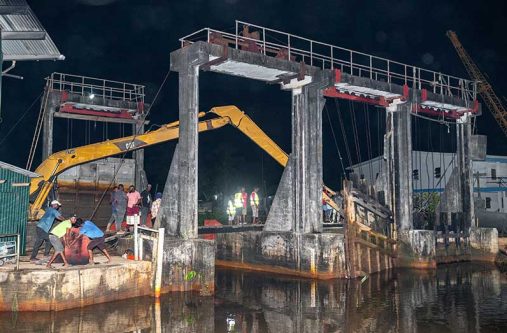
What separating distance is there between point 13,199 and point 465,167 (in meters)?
19.7

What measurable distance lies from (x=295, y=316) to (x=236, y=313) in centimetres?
146

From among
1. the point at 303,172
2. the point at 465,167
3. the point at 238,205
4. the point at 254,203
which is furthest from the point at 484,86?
the point at 303,172

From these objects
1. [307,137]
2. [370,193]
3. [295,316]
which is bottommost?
[295,316]

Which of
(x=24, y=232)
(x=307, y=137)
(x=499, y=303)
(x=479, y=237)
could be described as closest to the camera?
(x=499, y=303)

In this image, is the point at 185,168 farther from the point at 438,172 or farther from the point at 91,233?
the point at 438,172

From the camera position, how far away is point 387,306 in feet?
44.4

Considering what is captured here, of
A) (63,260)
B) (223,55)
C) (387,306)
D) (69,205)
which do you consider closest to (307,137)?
(223,55)

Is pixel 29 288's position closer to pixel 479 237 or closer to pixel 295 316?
pixel 295 316

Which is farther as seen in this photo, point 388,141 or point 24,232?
point 388,141

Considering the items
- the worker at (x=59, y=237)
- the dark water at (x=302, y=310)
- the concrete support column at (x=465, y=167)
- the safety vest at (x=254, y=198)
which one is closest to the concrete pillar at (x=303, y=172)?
the dark water at (x=302, y=310)

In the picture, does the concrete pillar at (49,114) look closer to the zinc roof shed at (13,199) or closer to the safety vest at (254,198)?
the zinc roof shed at (13,199)

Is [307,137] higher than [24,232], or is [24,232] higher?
[307,137]

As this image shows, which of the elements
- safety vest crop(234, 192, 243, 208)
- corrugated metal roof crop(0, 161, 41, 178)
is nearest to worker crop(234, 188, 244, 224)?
safety vest crop(234, 192, 243, 208)

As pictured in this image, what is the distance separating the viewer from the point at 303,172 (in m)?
18.6
